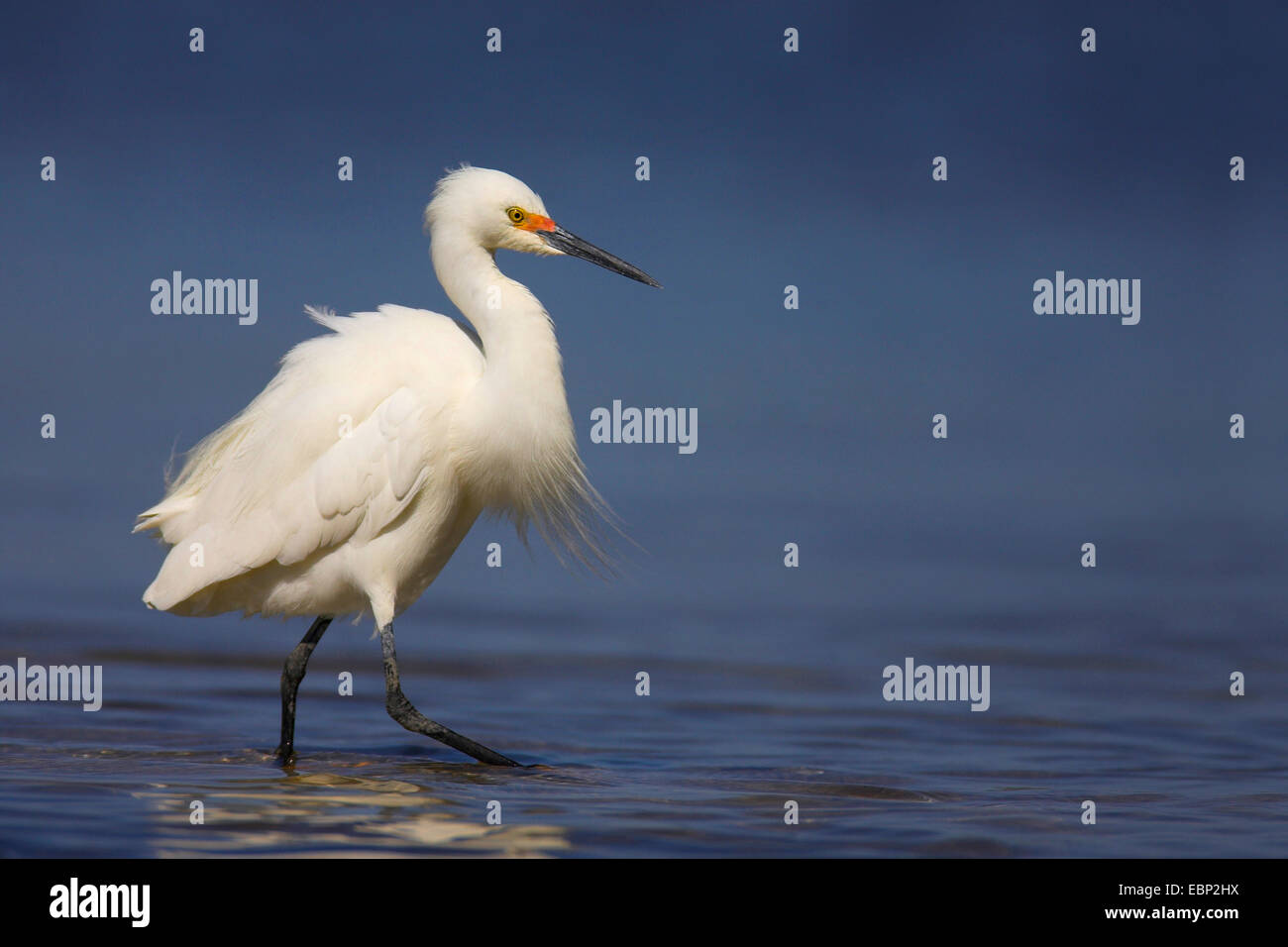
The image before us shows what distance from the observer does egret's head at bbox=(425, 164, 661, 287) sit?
760 cm

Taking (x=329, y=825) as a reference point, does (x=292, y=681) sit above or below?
above

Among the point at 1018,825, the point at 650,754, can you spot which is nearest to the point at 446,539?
the point at 650,754

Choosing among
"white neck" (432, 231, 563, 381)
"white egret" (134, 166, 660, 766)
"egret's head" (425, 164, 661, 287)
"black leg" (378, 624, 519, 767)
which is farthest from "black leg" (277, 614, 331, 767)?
"egret's head" (425, 164, 661, 287)

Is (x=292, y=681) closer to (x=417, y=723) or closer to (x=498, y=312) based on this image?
(x=417, y=723)

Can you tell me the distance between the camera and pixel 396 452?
7.28 metres

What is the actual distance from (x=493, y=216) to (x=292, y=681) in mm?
2610

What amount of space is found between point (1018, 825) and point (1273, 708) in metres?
3.78

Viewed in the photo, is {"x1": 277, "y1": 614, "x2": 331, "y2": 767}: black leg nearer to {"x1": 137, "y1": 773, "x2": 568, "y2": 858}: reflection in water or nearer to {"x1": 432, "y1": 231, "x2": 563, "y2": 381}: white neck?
{"x1": 137, "y1": 773, "x2": 568, "y2": 858}: reflection in water

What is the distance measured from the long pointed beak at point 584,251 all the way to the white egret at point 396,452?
0.01 m

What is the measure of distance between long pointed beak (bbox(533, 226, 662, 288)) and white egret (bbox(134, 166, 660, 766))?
0.03 feet

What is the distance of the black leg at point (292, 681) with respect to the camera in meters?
7.71

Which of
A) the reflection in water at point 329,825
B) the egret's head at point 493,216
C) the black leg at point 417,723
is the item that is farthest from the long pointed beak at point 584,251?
the reflection in water at point 329,825

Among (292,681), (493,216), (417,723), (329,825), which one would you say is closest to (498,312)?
(493,216)

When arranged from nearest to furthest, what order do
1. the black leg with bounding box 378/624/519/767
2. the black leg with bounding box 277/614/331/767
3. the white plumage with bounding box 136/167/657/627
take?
1. the white plumage with bounding box 136/167/657/627
2. the black leg with bounding box 378/624/519/767
3. the black leg with bounding box 277/614/331/767
